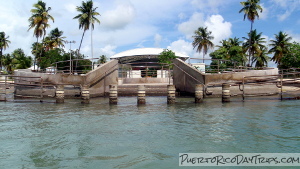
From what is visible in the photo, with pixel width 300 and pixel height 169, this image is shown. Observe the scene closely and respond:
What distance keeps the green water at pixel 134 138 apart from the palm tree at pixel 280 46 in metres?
43.3

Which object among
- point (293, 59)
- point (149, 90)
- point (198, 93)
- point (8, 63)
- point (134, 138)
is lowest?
point (134, 138)

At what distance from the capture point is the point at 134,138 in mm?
8062

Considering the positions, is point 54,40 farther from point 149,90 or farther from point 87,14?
point 149,90

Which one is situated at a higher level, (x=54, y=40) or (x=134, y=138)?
(x=54, y=40)

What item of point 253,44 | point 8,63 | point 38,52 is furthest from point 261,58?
point 8,63

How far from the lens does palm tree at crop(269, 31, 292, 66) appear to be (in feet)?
165

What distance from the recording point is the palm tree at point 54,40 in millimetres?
54184

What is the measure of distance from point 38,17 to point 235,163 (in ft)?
147

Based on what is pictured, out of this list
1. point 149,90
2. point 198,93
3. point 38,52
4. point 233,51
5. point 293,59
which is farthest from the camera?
point 38,52

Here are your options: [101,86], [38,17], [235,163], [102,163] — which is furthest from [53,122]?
[38,17]

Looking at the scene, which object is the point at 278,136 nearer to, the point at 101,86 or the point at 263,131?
the point at 263,131

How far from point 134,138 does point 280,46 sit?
51.1 meters

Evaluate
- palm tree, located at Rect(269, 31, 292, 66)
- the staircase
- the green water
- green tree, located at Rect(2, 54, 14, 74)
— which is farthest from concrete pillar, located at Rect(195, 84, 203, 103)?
green tree, located at Rect(2, 54, 14, 74)

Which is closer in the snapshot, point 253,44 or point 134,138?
point 134,138
